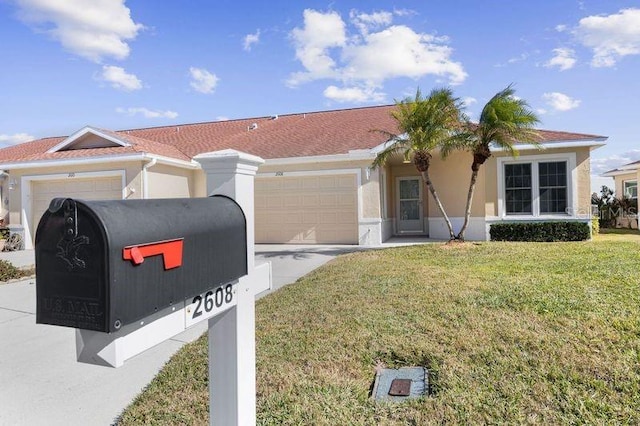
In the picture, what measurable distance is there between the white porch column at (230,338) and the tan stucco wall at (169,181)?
14925mm

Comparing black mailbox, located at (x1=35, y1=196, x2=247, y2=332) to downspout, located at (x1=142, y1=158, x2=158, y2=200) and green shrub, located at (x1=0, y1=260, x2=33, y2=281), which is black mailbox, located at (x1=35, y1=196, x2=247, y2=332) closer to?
green shrub, located at (x1=0, y1=260, x2=33, y2=281)

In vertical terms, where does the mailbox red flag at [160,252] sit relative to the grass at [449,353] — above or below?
above

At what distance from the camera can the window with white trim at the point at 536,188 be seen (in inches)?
583

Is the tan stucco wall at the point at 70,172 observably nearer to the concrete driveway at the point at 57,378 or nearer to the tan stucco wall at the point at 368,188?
the tan stucco wall at the point at 368,188

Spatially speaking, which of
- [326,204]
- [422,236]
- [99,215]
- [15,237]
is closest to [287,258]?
[326,204]

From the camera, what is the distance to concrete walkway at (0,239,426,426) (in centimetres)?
348

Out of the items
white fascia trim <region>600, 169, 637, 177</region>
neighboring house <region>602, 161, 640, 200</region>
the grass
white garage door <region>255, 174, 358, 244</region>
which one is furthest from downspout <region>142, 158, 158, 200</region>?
white fascia trim <region>600, 169, 637, 177</region>

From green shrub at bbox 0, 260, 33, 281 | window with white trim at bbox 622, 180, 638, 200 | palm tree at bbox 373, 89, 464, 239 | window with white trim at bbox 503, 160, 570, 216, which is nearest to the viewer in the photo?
green shrub at bbox 0, 260, 33, 281

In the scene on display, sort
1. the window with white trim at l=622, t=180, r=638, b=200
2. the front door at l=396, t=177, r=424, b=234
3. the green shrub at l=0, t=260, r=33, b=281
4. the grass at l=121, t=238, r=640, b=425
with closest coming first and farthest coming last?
the grass at l=121, t=238, r=640, b=425 → the green shrub at l=0, t=260, r=33, b=281 → the front door at l=396, t=177, r=424, b=234 → the window with white trim at l=622, t=180, r=638, b=200

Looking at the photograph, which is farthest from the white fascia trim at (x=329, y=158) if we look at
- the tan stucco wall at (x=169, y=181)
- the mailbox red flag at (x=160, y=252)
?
the mailbox red flag at (x=160, y=252)

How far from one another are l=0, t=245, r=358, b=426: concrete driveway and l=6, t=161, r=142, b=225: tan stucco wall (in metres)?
9.54

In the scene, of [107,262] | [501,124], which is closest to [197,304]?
[107,262]

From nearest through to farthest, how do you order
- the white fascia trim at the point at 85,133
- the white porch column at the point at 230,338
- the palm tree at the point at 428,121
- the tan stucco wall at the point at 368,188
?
1. the white porch column at the point at 230,338
2. the palm tree at the point at 428,121
3. the tan stucco wall at the point at 368,188
4. the white fascia trim at the point at 85,133

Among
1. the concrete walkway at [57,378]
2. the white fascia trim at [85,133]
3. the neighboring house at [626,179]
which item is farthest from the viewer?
the neighboring house at [626,179]
